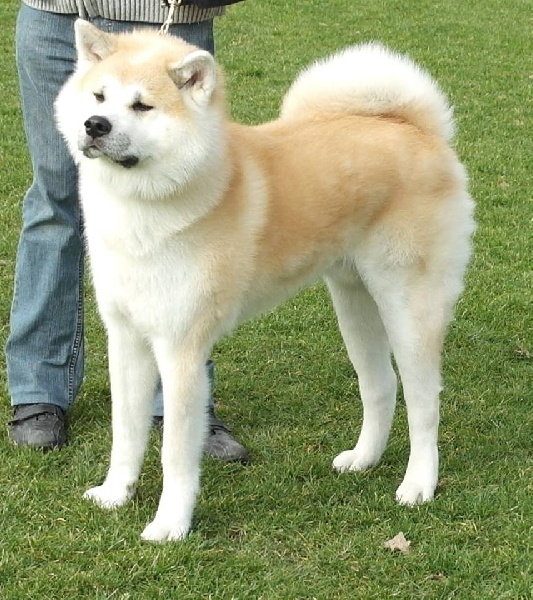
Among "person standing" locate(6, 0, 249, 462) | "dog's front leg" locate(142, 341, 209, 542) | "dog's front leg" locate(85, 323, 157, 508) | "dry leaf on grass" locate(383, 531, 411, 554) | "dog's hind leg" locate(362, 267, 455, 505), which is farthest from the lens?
"person standing" locate(6, 0, 249, 462)

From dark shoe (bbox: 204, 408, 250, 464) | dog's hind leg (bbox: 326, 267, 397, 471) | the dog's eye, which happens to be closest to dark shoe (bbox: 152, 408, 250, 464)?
dark shoe (bbox: 204, 408, 250, 464)

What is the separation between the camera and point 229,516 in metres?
3.83

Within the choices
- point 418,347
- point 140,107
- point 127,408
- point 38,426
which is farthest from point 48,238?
point 418,347

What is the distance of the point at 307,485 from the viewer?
4.08m

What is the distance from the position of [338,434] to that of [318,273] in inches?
37.1

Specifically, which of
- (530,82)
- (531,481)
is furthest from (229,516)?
(530,82)

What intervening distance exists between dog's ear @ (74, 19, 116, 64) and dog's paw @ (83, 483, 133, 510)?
1.52 m

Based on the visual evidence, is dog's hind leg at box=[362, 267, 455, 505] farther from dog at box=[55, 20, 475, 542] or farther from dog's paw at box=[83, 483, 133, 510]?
dog's paw at box=[83, 483, 133, 510]

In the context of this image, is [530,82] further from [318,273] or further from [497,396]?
[318,273]

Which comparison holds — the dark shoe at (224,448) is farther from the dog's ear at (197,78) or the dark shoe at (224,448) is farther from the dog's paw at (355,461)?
the dog's ear at (197,78)

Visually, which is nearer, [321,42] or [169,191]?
[169,191]

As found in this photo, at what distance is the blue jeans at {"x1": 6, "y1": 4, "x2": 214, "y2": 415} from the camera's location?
4.12 m

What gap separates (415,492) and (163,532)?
1.01m

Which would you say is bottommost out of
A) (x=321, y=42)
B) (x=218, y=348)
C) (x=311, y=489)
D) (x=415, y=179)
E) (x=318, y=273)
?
(x=321, y=42)
